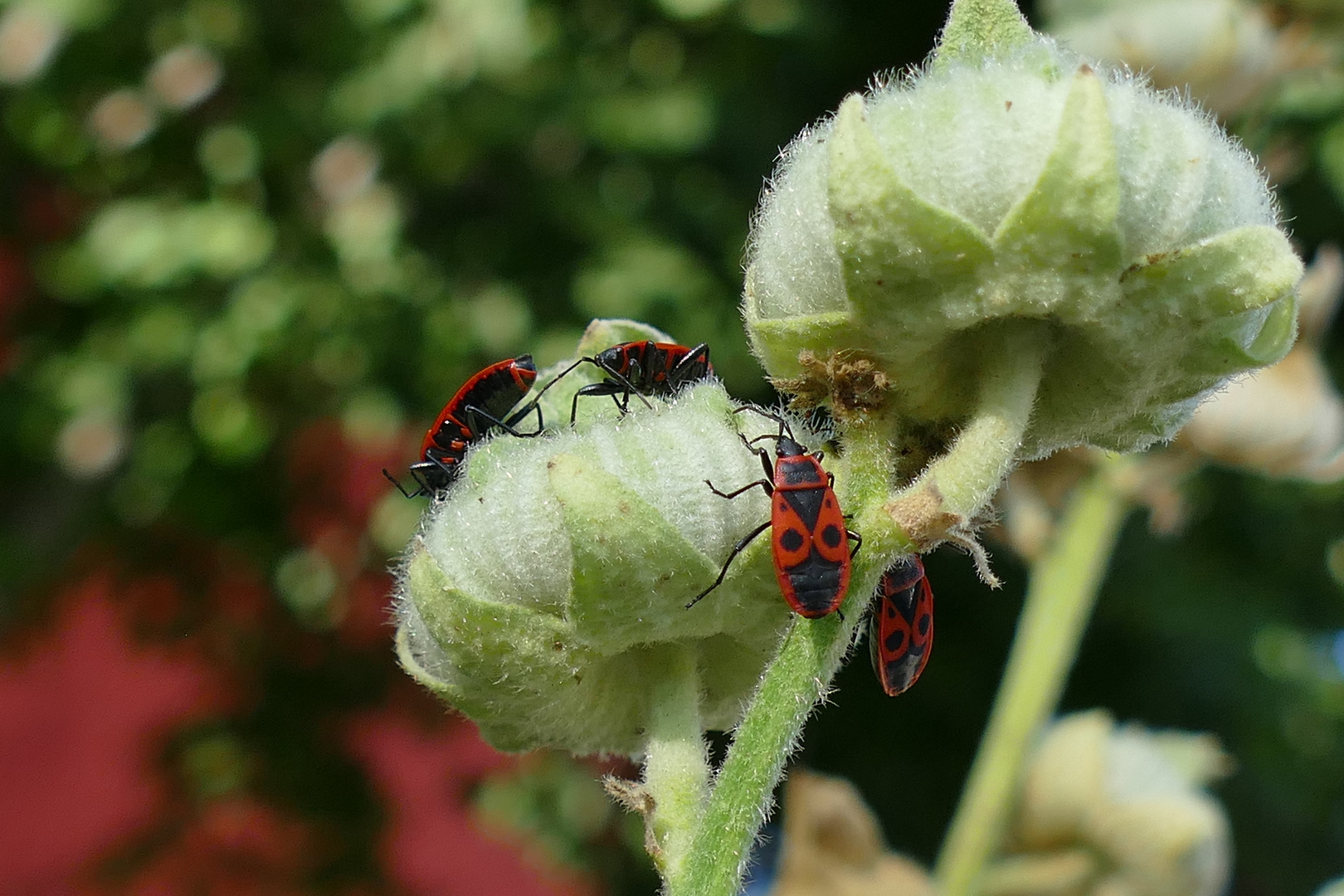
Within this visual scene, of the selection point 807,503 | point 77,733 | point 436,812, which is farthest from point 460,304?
point 77,733

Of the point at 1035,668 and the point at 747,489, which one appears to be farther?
the point at 1035,668

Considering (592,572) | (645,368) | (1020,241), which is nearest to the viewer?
(1020,241)

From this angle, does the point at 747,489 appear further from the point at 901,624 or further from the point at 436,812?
the point at 436,812

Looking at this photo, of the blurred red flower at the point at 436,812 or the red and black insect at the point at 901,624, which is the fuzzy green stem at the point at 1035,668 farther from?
the blurred red flower at the point at 436,812

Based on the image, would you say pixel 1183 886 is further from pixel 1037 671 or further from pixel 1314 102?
pixel 1314 102

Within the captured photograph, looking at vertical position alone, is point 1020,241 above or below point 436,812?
below

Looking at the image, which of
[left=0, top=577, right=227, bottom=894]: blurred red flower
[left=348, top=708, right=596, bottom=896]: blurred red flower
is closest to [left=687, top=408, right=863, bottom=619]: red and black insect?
[left=348, top=708, right=596, bottom=896]: blurred red flower

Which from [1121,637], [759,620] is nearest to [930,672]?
[1121,637]
